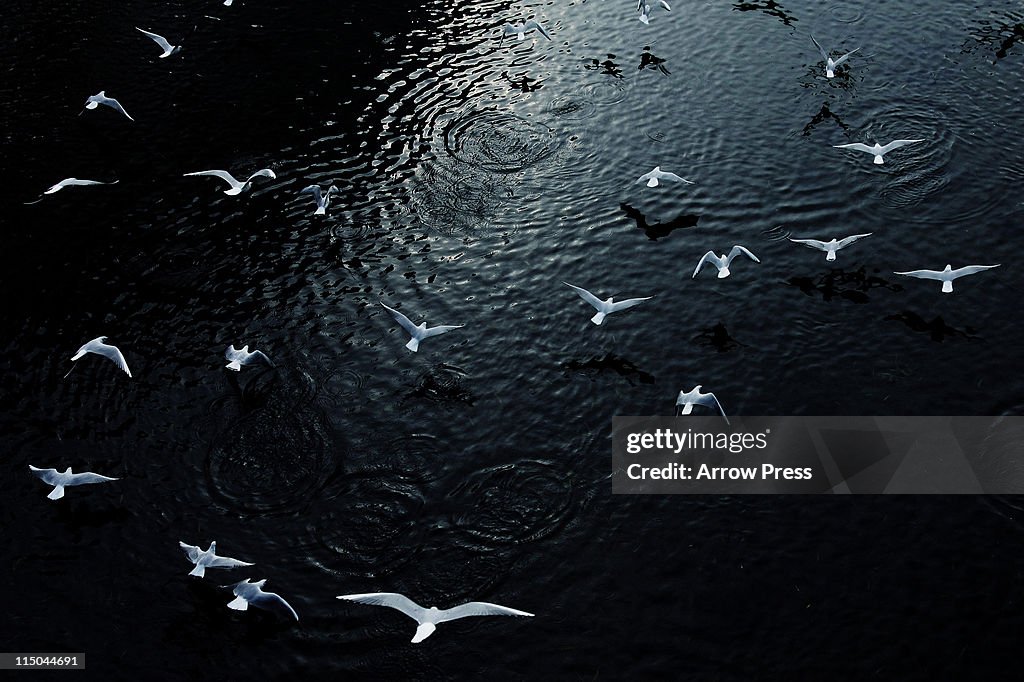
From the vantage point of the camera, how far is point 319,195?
56.4 m

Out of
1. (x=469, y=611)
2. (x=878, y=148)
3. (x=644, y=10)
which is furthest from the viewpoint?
(x=644, y=10)

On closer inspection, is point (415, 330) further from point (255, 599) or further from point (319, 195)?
point (255, 599)

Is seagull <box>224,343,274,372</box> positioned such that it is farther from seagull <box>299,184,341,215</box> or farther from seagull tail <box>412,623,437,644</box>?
seagull tail <box>412,623,437,644</box>

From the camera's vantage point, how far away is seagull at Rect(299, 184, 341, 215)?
185 ft

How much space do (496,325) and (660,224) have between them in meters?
13.5

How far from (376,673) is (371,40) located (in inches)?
2249

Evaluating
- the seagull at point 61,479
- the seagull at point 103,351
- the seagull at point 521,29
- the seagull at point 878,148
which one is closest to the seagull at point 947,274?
the seagull at point 878,148

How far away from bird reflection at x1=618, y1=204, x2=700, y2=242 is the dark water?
0.22 metres

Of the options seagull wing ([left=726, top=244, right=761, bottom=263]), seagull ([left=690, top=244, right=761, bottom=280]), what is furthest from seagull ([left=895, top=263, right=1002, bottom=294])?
seagull ([left=690, top=244, right=761, bottom=280])

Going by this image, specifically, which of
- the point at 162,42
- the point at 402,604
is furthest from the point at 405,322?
the point at 162,42

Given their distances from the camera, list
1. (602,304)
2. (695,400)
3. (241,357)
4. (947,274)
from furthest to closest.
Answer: (947,274)
(602,304)
(241,357)
(695,400)

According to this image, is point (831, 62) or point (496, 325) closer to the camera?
point (496, 325)

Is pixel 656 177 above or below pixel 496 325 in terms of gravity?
above

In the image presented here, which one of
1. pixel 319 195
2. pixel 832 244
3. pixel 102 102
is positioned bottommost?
pixel 832 244
